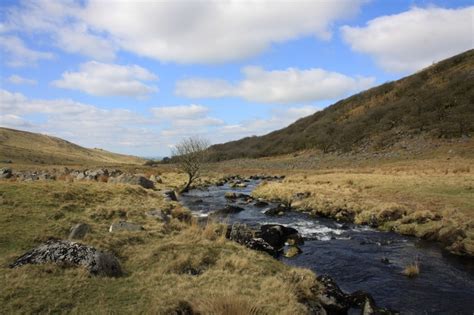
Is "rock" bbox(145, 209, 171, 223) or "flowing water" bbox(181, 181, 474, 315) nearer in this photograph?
"flowing water" bbox(181, 181, 474, 315)

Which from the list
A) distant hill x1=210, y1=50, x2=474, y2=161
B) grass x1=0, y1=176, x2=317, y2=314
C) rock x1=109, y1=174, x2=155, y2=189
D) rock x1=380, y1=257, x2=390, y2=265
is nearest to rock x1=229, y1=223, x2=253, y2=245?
grass x1=0, y1=176, x2=317, y2=314

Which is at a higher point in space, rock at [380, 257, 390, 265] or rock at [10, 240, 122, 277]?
rock at [10, 240, 122, 277]

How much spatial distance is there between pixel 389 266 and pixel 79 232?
13983 millimetres

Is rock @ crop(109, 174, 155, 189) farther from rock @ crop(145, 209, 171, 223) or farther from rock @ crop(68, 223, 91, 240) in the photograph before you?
rock @ crop(68, 223, 91, 240)

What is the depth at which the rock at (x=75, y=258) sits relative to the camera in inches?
415

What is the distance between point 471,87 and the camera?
8169 cm

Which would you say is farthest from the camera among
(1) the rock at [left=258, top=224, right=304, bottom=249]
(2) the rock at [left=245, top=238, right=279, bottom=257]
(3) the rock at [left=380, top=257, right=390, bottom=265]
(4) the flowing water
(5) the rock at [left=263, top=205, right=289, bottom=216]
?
(5) the rock at [left=263, top=205, right=289, bottom=216]

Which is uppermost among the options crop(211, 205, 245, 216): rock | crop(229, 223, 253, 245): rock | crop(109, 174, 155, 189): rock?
crop(109, 174, 155, 189): rock

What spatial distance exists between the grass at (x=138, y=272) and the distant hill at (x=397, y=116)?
44.9 meters

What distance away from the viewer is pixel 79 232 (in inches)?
554

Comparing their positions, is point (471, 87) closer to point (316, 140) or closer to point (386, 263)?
point (316, 140)

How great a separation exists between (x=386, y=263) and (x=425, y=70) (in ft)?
367

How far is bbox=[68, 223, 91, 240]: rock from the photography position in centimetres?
1384

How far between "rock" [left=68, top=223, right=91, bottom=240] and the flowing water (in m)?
9.40
